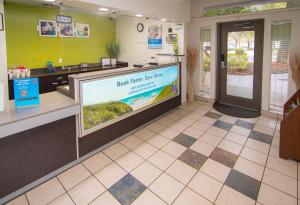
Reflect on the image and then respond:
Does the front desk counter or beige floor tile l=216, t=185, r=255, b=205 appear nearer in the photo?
the front desk counter

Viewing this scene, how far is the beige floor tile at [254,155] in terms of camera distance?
9.32 ft

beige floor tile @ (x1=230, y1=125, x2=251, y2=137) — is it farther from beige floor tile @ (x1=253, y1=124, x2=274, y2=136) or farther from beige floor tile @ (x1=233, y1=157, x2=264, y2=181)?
beige floor tile @ (x1=233, y1=157, x2=264, y2=181)

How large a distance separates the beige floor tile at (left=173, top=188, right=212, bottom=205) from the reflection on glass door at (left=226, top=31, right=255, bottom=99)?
3574 millimetres

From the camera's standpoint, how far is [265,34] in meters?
4.26

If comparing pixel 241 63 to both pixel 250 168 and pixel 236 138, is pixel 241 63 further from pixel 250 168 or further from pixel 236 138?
pixel 250 168

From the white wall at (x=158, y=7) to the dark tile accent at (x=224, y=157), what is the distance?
2.64 m

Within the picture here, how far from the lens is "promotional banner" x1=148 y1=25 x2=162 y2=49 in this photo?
5.54 m

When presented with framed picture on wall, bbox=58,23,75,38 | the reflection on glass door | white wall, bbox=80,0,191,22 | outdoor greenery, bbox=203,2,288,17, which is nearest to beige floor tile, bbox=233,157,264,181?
the reflection on glass door

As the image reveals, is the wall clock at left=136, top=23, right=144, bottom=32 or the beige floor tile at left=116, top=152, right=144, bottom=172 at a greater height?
the wall clock at left=136, top=23, right=144, bottom=32

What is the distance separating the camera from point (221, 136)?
361cm

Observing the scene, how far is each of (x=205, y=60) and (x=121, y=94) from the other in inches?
123

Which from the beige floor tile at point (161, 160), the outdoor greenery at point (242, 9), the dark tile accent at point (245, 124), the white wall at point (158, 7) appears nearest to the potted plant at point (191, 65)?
the white wall at point (158, 7)

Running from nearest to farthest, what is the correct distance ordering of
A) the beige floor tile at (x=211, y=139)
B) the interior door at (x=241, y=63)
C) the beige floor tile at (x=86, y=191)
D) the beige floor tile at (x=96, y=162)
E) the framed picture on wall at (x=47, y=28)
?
the beige floor tile at (x=86, y=191), the beige floor tile at (x=96, y=162), the beige floor tile at (x=211, y=139), the interior door at (x=241, y=63), the framed picture on wall at (x=47, y=28)

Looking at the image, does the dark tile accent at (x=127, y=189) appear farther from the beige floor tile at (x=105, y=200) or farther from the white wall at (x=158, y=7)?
the white wall at (x=158, y=7)
